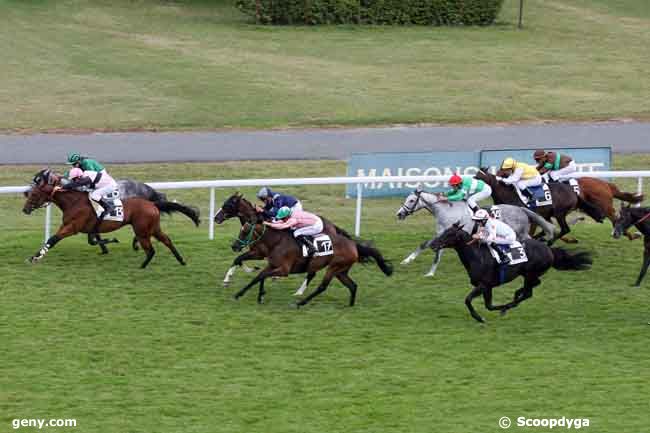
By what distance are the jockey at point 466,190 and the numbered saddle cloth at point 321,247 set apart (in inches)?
63.0

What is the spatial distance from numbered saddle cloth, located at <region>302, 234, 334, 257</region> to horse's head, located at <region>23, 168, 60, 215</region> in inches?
103

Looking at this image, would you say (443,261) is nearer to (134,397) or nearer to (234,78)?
(134,397)

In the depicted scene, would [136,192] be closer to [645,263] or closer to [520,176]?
[520,176]

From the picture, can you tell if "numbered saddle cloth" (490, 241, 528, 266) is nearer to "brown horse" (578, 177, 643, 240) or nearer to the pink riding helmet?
"brown horse" (578, 177, 643, 240)

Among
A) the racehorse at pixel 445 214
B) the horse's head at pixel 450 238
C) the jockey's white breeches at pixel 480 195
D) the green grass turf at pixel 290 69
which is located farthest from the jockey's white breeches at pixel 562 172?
the green grass turf at pixel 290 69

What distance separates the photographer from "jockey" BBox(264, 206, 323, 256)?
1138 centimetres

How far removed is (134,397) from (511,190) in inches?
215

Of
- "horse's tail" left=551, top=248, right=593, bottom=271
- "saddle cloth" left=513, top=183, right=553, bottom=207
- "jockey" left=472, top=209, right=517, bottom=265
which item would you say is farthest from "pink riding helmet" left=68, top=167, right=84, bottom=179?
"horse's tail" left=551, top=248, right=593, bottom=271

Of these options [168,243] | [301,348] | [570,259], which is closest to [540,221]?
[570,259]

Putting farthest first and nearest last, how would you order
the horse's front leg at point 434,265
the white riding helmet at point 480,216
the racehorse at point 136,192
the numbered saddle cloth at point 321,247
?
the racehorse at point 136,192 → the horse's front leg at point 434,265 → the numbered saddle cloth at point 321,247 → the white riding helmet at point 480,216

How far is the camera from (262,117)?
20.7m

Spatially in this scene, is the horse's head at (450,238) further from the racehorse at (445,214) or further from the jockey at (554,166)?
the jockey at (554,166)

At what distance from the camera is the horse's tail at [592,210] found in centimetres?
1380

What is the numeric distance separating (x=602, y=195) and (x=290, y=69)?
34.9 ft
